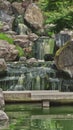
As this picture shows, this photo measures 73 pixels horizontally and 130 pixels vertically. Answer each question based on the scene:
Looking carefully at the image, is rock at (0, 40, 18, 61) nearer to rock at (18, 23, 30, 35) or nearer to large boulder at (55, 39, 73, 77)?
large boulder at (55, 39, 73, 77)

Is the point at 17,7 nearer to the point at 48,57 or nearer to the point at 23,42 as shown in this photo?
the point at 23,42

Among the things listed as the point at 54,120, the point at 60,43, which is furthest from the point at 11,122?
the point at 60,43

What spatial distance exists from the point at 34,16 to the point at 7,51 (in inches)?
335

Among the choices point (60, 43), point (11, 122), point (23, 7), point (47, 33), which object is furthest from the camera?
point (23, 7)

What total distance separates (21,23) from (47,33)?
2158 mm

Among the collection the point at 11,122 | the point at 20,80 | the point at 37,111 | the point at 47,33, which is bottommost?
the point at 47,33

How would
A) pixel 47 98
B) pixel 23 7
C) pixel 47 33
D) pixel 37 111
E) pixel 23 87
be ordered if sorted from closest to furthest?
pixel 37 111
pixel 47 98
pixel 23 87
pixel 47 33
pixel 23 7

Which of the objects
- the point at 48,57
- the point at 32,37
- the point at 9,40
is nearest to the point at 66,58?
the point at 48,57

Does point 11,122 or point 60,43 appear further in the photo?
point 60,43

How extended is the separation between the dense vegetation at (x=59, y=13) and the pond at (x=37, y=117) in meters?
8.75

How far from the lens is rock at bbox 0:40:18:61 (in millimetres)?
27875

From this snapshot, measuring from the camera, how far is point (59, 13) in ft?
86.5

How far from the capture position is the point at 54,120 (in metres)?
14.8

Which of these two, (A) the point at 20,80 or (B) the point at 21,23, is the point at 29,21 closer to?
(B) the point at 21,23
